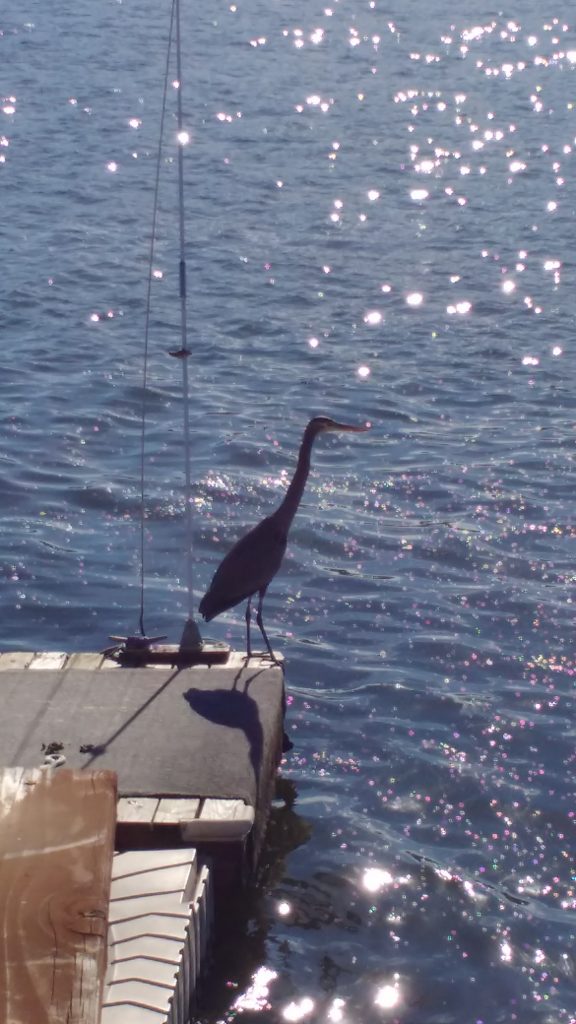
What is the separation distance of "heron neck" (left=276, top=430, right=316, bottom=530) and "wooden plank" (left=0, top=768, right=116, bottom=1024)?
410cm

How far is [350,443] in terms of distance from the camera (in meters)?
13.2

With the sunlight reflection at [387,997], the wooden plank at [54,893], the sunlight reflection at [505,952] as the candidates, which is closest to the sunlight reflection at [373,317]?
the sunlight reflection at [505,952]

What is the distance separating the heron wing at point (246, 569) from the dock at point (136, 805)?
0.57m

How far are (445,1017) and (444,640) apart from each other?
11.7ft

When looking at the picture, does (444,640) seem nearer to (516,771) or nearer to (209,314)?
(516,771)

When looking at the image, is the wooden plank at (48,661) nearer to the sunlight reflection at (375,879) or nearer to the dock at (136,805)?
the dock at (136,805)

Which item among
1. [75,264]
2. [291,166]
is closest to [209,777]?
[75,264]

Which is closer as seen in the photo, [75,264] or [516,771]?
[516,771]

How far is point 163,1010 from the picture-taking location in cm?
502

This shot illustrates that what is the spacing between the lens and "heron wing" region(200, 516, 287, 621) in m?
8.30

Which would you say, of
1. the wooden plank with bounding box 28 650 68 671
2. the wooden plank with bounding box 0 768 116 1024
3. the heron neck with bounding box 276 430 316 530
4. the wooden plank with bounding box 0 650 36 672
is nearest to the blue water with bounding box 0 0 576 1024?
the heron neck with bounding box 276 430 316 530

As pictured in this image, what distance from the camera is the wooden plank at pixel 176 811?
6.10 meters

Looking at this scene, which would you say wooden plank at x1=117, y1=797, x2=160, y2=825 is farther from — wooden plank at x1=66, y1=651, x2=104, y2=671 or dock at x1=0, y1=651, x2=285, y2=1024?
wooden plank at x1=66, y1=651, x2=104, y2=671

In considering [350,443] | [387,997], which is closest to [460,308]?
[350,443]
